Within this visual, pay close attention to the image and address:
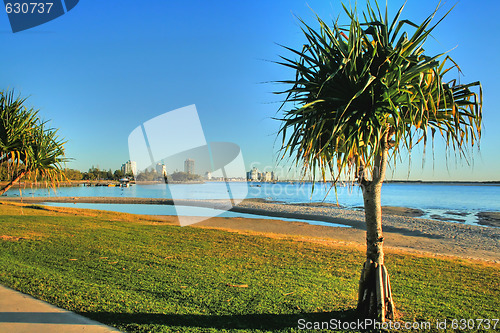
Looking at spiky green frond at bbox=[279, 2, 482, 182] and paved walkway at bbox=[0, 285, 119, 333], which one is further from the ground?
spiky green frond at bbox=[279, 2, 482, 182]

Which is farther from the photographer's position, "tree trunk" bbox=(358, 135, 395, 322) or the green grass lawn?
the green grass lawn

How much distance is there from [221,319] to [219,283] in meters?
1.79

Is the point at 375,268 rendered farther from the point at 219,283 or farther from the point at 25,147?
the point at 25,147

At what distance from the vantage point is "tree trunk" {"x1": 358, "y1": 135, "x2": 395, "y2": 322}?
4.27 meters

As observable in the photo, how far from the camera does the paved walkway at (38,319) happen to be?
383 centimetres

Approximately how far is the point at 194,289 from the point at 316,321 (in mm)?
2362

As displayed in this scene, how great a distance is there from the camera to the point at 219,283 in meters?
6.21

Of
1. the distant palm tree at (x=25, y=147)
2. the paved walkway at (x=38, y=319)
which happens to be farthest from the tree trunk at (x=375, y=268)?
the distant palm tree at (x=25, y=147)

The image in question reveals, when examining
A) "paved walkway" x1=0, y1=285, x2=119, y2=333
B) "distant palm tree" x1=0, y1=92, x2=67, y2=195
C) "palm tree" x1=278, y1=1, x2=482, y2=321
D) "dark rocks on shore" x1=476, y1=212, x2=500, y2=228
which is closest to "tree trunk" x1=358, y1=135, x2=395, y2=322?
"palm tree" x1=278, y1=1, x2=482, y2=321

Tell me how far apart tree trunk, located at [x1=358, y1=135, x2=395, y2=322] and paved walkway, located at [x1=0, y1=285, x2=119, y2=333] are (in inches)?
134

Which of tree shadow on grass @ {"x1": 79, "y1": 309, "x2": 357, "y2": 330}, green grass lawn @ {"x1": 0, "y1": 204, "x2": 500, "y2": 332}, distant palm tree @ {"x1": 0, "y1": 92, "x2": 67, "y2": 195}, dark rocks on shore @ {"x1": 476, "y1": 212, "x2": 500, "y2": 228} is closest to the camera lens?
tree shadow on grass @ {"x1": 79, "y1": 309, "x2": 357, "y2": 330}

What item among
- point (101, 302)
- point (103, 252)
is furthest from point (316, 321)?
point (103, 252)

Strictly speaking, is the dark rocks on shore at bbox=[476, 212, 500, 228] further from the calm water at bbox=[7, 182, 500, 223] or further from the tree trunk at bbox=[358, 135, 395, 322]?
the tree trunk at bbox=[358, 135, 395, 322]

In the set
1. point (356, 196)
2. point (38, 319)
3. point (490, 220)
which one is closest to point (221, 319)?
point (38, 319)
